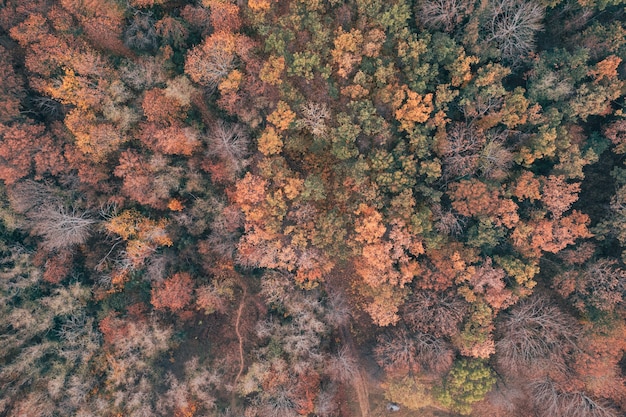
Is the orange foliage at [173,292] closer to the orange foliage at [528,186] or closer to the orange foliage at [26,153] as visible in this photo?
the orange foliage at [26,153]

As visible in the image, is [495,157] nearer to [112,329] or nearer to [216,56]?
[216,56]

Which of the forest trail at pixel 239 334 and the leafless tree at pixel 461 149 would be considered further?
the forest trail at pixel 239 334

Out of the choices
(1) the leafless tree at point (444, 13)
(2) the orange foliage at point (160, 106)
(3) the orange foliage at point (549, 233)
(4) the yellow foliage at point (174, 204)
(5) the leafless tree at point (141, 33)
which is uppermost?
(1) the leafless tree at point (444, 13)

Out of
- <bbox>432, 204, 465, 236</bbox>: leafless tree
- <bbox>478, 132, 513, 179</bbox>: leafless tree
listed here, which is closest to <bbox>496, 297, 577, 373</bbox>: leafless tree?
<bbox>432, 204, 465, 236</bbox>: leafless tree

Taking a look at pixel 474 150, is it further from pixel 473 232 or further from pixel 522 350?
pixel 522 350

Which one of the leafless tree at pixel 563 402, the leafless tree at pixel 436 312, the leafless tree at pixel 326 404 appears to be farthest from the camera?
the leafless tree at pixel 326 404

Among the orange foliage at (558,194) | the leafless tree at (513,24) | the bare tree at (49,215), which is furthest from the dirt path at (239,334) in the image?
the leafless tree at (513,24)

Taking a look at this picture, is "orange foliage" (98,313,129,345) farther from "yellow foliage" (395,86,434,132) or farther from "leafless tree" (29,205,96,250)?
"yellow foliage" (395,86,434,132)
